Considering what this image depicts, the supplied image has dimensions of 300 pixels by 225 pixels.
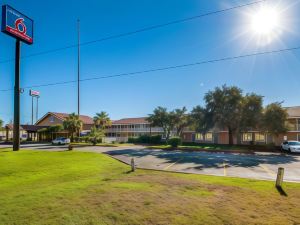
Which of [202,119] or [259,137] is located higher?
[202,119]

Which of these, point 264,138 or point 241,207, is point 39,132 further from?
point 241,207

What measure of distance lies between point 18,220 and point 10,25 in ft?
66.5

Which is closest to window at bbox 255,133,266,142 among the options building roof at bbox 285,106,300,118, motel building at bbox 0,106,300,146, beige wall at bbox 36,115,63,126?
motel building at bbox 0,106,300,146

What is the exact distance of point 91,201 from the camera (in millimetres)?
6914

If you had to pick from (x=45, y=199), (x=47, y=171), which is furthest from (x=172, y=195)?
(x=47, y=171)

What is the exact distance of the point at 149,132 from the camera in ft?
182

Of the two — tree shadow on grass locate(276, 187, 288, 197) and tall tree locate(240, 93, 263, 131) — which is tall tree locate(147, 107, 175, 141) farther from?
tree shadow on grass locate(276, 187, 288, 197)

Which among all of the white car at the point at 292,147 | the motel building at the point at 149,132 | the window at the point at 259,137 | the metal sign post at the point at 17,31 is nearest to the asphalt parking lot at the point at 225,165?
the white car at the point at 292,147

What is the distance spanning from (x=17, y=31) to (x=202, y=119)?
27.7m

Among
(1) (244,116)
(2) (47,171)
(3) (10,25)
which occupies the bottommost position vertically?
(2) (47,171)

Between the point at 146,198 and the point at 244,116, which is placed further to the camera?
the point at 244,116

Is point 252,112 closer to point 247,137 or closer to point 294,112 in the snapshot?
point 247,137

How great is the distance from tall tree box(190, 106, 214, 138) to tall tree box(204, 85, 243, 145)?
87 cm

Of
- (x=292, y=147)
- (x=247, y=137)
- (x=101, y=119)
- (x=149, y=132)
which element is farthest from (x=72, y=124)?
(x=292, y=147)
